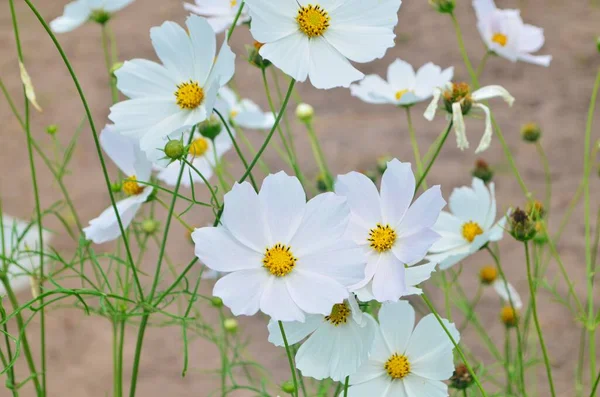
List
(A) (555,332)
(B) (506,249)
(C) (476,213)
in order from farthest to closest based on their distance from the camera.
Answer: (B) (506,249)
(A) (555,332)
(C) (476,213)

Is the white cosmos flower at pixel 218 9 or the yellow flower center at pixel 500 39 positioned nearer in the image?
the white cosmos flower at pixel 218 9

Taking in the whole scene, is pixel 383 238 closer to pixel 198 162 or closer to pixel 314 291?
pixel 314 291

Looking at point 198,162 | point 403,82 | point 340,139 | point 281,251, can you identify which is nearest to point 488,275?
point 403,82

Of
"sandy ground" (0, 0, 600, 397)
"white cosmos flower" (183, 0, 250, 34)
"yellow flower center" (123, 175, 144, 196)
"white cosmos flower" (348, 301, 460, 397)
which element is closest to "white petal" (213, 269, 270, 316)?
"white cosmos flower" (348, 301, 460, 397)

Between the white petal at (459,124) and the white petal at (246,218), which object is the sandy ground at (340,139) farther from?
the white petal at (246,218)

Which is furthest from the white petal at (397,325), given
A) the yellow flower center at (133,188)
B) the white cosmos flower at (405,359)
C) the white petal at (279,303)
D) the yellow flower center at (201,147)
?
the yellow flower center at (201,147)

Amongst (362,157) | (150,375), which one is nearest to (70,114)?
(362,157)

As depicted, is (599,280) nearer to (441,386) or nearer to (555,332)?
(555,332)
